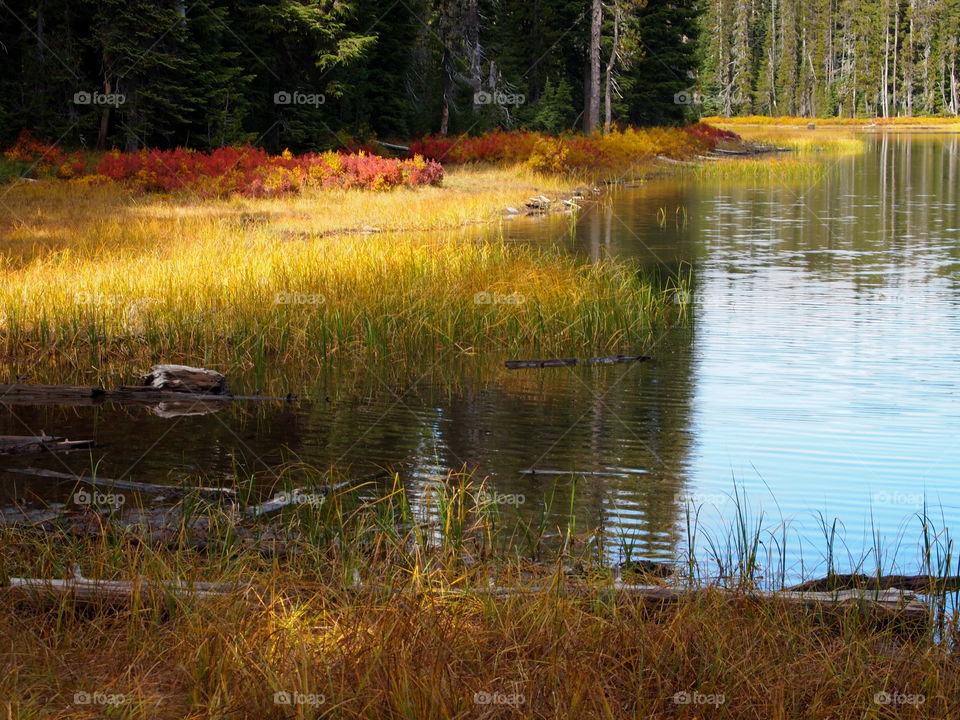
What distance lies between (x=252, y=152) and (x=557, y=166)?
35.0 ft

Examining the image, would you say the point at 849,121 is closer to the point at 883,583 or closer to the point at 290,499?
the point at 290,499

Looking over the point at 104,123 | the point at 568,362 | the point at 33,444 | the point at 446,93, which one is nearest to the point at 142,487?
the point at 33,444

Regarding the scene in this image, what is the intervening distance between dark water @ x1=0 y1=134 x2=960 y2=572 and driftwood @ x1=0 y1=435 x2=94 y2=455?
137 millimetres

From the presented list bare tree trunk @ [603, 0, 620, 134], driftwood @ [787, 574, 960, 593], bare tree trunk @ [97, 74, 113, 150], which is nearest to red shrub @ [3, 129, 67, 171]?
bare tree trunk @ [97, 74, 113, 150]

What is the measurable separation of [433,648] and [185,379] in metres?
6.40

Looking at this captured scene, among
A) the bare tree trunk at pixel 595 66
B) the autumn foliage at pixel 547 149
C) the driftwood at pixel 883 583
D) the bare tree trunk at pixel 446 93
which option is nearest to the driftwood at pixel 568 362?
the driftwood at pixel 883 583

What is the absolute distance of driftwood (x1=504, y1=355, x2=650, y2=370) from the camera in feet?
37.7

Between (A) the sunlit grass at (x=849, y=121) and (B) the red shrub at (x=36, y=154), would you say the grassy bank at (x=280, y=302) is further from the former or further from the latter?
(A) the sunlit grass at (x=849, y=121)

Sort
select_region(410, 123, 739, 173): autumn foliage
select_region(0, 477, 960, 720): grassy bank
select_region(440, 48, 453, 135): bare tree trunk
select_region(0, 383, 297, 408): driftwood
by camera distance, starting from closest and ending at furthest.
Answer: select_region(0, 477, 960, 720): grassy bank → select_region(0, 383, 297, 408): driftwood → select_region(410, 123, 739, 173): autumn foliage → select_region(440, 48, 453, 135): bare tree trunk

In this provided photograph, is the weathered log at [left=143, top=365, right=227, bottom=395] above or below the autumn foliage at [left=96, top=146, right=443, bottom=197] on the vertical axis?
below

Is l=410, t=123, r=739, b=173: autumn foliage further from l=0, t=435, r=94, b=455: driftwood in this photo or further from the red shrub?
l=0, t=435, r=94, b=455: driftwood

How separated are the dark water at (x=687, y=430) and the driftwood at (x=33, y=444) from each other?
14 centimetres

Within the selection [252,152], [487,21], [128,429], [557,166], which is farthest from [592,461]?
[487,21]

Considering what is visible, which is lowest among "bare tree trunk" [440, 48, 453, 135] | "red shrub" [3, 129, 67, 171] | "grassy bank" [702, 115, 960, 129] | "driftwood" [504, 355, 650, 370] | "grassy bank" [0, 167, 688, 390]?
"driftwood" [504, 355, 650, 370]
